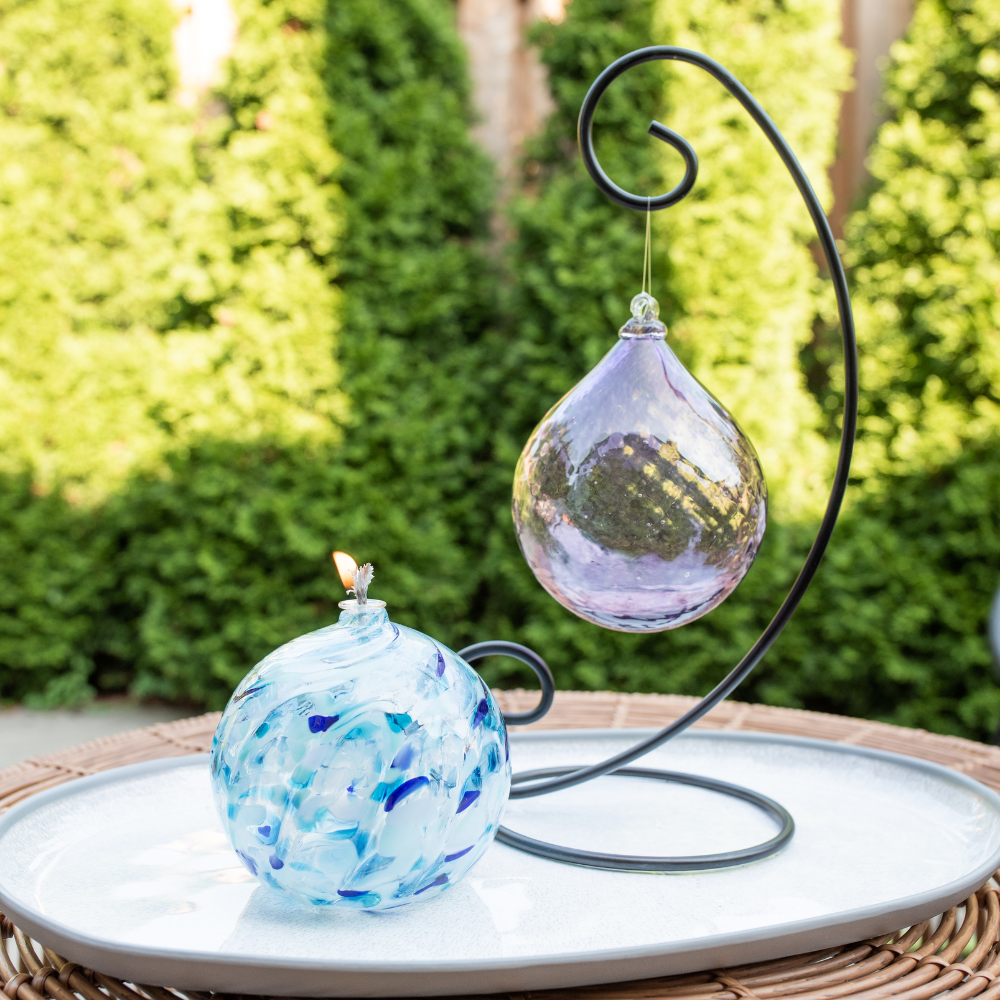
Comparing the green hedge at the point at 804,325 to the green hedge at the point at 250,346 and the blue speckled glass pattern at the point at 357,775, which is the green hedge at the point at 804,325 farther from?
the blue speckled glass pattern at the point at 357,775

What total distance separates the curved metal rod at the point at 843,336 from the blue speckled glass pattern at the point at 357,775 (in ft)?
0.85

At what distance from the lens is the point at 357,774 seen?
2.39ft

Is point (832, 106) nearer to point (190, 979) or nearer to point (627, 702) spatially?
point (627, 702)

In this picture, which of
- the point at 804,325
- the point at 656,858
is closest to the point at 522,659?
the point at 656,858

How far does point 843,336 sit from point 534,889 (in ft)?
1.93

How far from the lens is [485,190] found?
10.9ft

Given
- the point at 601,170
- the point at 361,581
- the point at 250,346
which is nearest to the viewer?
the point at 361,581

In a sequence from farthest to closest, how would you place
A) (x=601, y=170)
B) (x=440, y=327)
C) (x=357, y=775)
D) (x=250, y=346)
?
1. (x=440, y=327)
2. (x=250, y=346)
3. (x=601, y=170)
4. (x=357, y=775)

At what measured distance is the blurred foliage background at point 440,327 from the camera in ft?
9.45

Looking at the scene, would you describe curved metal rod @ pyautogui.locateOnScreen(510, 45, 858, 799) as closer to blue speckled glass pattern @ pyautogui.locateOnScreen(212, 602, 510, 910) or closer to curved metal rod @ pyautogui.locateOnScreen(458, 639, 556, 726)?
curved metal rod @ pyautogui.locateOnScreen(458, 639, 556, 726)

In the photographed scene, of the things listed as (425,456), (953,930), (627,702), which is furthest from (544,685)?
(425,456)

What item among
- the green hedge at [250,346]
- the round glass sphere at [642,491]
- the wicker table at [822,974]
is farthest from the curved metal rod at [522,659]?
the green hedge at [250,346]

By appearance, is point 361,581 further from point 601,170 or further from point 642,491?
point 601,170

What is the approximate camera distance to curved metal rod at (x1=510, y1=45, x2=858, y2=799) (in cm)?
91
